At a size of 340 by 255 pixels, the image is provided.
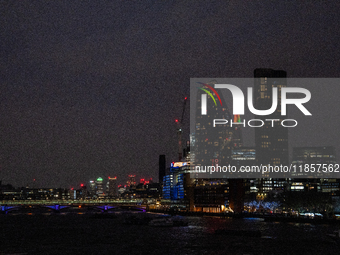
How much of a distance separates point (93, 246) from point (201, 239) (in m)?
19.4

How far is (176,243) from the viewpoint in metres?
72.2

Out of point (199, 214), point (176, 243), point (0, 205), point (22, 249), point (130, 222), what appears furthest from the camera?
point (0, 205)

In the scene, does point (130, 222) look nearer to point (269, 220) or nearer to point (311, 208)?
point (269, 220)

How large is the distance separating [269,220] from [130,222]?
40.7 metres

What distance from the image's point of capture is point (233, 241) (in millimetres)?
72938

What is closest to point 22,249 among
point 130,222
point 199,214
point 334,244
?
point 334,244

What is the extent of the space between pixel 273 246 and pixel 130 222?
2741 inches

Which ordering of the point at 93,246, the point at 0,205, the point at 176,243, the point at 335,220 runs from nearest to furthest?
the point at 93,246, the point at 176,243, the point at 335,220, the point at 0,205

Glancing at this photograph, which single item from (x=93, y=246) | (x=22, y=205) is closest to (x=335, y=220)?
(x=93, y=246)

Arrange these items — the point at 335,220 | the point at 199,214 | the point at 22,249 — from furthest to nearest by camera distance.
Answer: the point at 199,214
the point at 335,220
the point at 22,249

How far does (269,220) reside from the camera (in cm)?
12962

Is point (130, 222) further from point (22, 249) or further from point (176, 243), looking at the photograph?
point (22, 249)

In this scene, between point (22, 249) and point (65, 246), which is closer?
point (22, 249)

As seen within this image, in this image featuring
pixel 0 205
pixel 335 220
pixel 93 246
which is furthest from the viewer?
pixel 0 205
